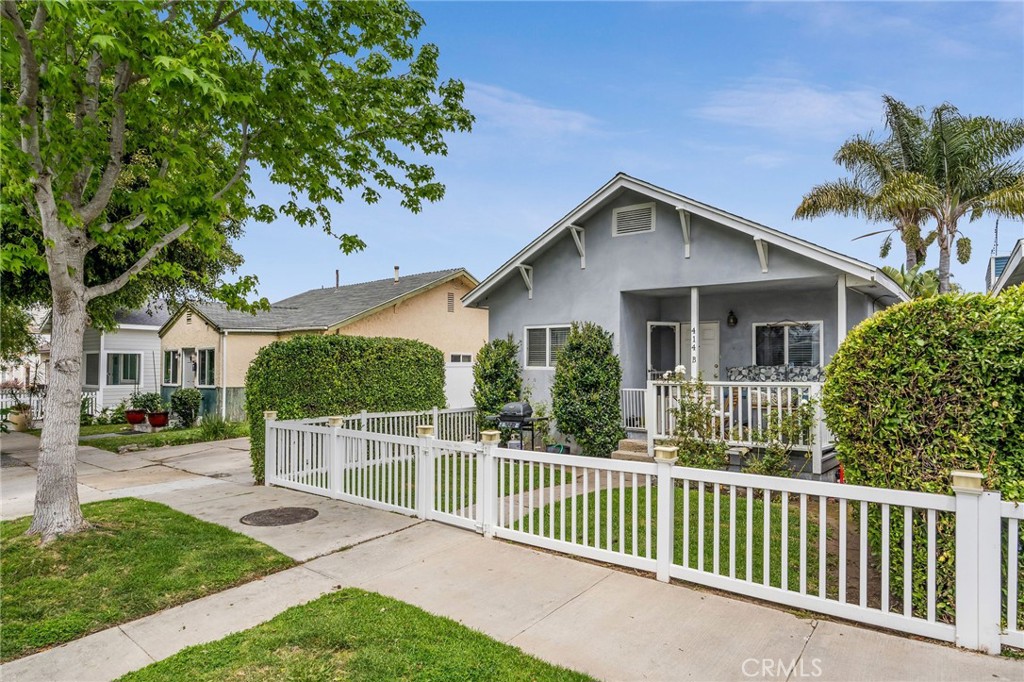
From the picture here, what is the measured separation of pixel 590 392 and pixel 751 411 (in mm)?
3010

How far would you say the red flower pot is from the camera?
53.7ft

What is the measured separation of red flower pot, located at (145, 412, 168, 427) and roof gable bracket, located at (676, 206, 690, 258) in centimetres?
1594

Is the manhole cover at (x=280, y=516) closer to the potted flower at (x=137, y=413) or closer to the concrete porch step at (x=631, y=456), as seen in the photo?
the concrete porch step at (x=631, y=456)

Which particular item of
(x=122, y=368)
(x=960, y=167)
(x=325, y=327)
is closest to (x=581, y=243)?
(x=325, y=327)

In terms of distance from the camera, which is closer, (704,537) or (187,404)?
(704,537)

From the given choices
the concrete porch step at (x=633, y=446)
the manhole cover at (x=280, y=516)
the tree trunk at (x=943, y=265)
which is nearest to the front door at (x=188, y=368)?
the manhole cover at (x=280, y=516)

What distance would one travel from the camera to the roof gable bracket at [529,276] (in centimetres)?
1221

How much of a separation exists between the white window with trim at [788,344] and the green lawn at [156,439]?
44.5 ft

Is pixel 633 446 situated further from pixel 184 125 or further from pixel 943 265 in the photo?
pixel 943 265

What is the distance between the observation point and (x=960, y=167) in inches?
672

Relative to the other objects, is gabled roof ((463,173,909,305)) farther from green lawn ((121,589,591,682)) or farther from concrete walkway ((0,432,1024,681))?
green lawn ((121,589,591,682))

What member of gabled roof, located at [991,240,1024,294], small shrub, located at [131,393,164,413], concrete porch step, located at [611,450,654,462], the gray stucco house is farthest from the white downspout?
gabled roof, located at [991,240,1024,294]

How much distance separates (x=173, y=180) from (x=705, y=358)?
33.5ft

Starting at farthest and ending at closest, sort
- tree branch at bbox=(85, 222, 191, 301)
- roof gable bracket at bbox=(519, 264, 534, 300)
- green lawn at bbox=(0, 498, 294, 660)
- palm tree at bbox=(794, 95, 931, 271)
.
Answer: palm tree at bbox=(794, 95, 931, 271) → roof gable bracket at bbox=(519, 264, 534, 300) → tree branch at bbox=(85, 222, 191, 301) → green lawn at bbox=(0, 498, 294, 660)
